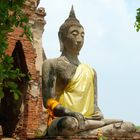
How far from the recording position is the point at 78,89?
7309mm

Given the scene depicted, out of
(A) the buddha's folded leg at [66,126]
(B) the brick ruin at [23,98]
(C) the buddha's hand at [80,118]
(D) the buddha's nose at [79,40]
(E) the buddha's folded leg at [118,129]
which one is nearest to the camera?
(A) the buddha's folded leg at [66,126]

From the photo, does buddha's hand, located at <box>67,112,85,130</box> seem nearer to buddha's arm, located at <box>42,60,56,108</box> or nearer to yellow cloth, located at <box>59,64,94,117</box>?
yellow cloth, located at <box>59,64,94,117</box>

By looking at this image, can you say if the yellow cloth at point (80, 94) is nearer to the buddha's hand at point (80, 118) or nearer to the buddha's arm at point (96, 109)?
the buddha's arm at point (96, 109)

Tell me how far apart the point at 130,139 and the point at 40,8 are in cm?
800

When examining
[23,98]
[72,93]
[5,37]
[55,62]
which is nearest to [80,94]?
[72,93]

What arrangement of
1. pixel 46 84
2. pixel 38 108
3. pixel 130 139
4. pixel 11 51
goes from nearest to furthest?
pixel 130 139, pixel 46 84, pixel 11 51, pixel 38 108

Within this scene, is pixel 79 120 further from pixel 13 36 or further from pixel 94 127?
pixel 13 36

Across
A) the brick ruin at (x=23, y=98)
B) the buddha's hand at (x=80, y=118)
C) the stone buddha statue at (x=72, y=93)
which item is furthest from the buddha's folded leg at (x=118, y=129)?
the brick ruin at (x=23, y=98)

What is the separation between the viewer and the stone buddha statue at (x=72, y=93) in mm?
6656

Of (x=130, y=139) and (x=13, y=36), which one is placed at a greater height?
(x=13, y=36)

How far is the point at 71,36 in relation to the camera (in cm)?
752

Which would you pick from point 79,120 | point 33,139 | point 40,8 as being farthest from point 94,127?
point 40,8

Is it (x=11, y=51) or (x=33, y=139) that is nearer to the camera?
(x=33, y=139)

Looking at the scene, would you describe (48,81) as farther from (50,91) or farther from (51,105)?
(51,105)
